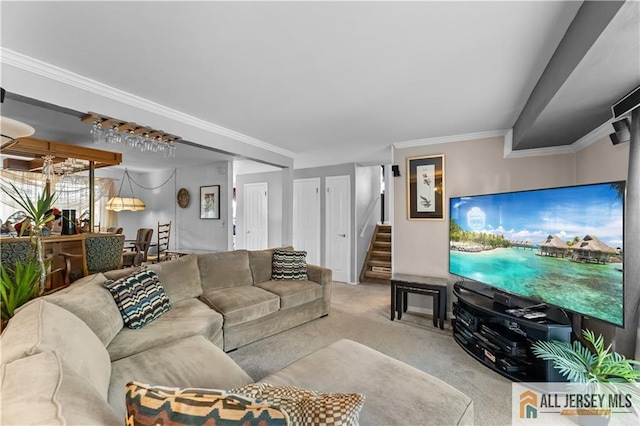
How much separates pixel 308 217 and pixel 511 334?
4376mm

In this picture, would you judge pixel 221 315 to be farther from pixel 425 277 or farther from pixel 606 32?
pixel 606 32

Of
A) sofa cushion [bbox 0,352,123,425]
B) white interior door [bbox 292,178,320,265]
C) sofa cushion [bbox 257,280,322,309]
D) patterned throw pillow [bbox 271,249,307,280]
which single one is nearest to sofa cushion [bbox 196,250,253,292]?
sofa cushion [bbox 257,280,322,309]

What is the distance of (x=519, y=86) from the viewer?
2.34 metres

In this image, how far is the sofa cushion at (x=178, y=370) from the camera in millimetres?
1450

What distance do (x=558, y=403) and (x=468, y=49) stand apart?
2529 mm

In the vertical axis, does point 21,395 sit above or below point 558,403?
above

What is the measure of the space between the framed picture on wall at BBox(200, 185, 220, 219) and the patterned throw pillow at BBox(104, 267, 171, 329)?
3575 millimetres

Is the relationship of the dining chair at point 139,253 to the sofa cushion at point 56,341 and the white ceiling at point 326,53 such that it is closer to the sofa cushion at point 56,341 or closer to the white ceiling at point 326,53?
the white ceiling at point 326,53

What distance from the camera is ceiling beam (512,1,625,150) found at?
1258 mm

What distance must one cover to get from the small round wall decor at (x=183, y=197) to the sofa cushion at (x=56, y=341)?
5.33 m

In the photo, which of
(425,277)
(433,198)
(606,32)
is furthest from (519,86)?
(425,277)

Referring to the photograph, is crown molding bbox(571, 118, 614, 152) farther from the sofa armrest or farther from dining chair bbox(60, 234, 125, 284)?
dining chair bbox(60, 234, 125, 284)

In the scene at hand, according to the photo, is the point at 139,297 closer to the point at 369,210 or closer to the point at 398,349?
the point at 398,349

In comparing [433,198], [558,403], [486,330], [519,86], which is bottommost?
[558,403]
